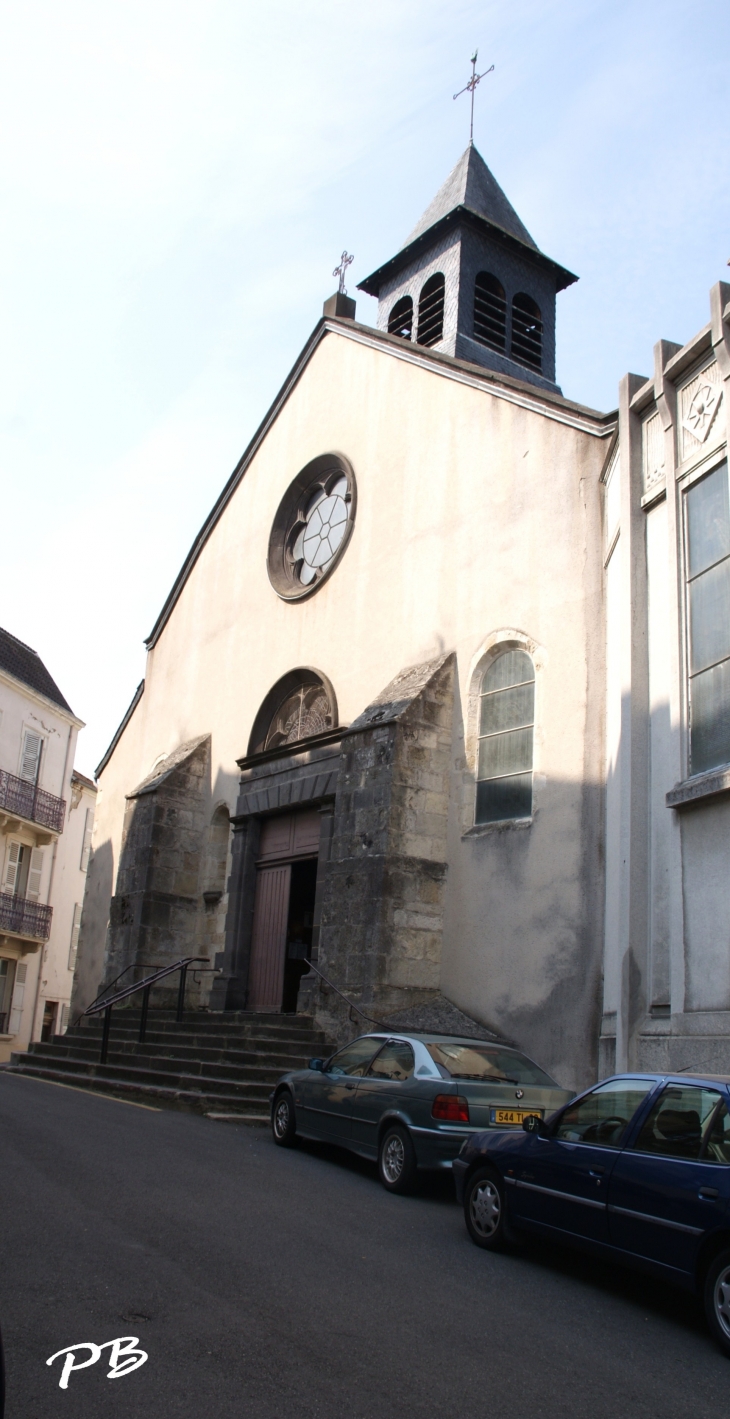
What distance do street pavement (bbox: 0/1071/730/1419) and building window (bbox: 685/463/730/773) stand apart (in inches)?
166

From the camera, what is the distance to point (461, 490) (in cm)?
1496

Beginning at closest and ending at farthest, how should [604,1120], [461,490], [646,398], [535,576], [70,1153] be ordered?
[604,1120] < [70,1153] < [646,398] < [535,576] < [461,490]

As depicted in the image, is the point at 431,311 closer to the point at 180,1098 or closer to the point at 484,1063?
the point at 180,1098

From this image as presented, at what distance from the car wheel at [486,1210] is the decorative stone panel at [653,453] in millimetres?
6740

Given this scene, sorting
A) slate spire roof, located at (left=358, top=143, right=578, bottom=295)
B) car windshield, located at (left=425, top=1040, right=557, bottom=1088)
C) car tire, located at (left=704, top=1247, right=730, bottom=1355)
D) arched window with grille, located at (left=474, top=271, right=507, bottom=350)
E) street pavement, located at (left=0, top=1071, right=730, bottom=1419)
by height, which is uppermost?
slate spire roof, located at (left=358, top=143, right=578, bottom=295)

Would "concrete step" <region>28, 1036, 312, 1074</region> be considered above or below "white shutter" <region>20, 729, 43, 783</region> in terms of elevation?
below

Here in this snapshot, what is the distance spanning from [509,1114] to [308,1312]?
366cm

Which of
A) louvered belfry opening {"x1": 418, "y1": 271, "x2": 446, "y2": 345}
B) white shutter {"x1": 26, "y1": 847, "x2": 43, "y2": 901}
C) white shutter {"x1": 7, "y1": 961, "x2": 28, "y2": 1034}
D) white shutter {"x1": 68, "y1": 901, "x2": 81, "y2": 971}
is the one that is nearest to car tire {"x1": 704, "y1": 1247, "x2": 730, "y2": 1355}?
louvered belfry opening {"x1": 418, "y1": 271, "x2": 446, "y2": 345}

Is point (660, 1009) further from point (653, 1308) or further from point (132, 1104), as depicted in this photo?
point (132, 1104)

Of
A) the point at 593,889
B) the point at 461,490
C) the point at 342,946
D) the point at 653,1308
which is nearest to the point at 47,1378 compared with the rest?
the point at 653,1308

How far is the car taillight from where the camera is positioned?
780 centimetres

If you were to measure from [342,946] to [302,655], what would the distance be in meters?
5.68

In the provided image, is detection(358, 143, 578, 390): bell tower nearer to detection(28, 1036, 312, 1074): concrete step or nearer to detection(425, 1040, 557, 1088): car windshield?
detection(28, 1036, 312, 1074): concrete step

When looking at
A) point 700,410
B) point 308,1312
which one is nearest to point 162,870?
point 700,410
